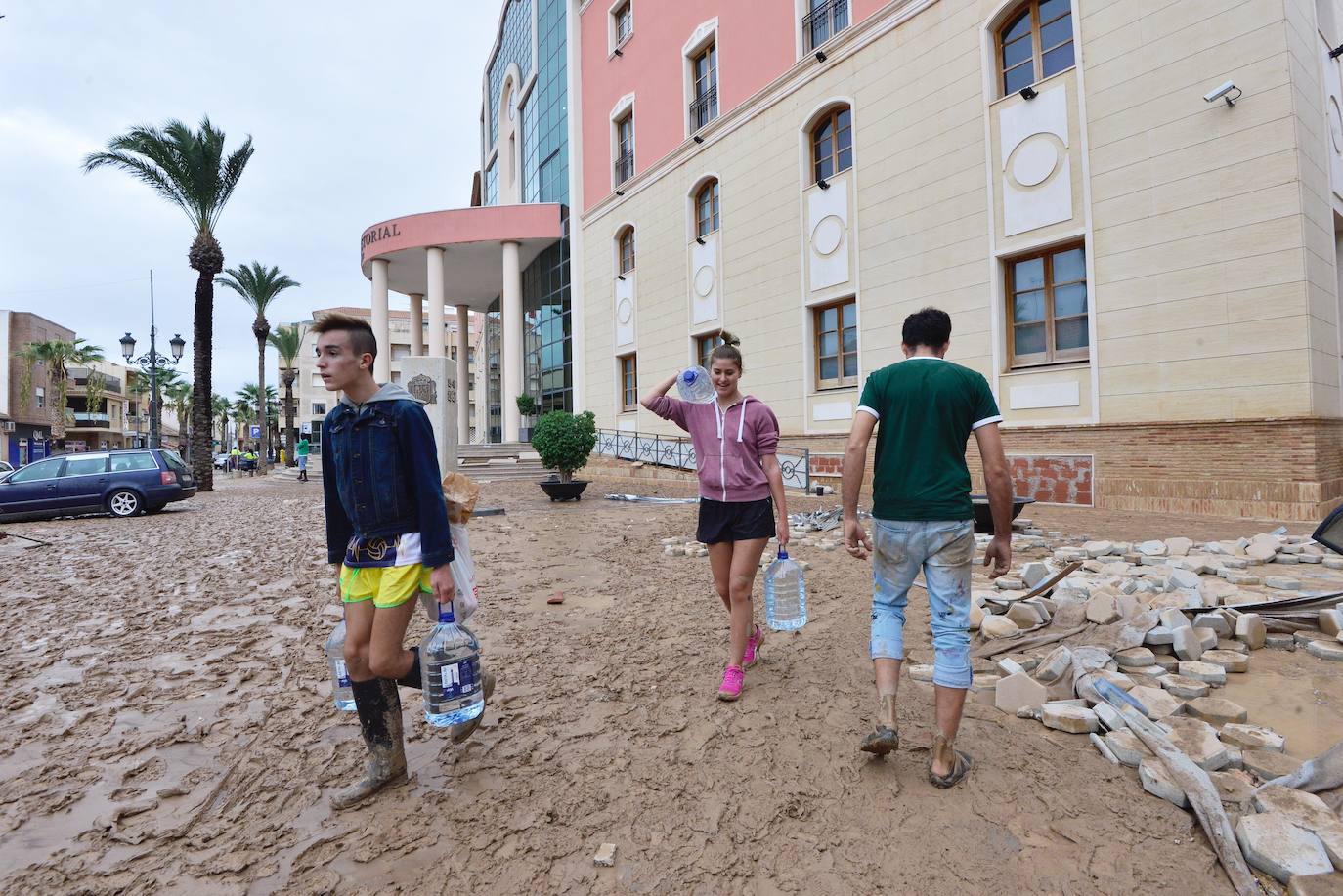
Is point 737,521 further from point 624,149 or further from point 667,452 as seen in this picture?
point 624,149

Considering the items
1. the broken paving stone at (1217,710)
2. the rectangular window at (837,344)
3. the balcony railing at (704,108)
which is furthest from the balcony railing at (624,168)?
the broken paving stone at (1217,710)

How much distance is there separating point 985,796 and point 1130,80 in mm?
11343

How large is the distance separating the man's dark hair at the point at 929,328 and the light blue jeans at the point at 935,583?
2.52 feet

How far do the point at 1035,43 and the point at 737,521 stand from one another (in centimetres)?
1185

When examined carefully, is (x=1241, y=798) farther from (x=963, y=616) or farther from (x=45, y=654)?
(x=45, y=654)

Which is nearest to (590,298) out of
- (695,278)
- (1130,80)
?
(695,278)

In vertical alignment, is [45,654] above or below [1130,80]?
below

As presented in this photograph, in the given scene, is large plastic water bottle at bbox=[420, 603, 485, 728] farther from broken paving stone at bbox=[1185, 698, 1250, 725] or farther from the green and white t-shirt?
broken paving stone at bbox=[1185, 698, 1250, 725]

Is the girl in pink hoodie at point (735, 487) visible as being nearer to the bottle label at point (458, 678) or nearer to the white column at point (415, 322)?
the bottle label at point (458, 678)

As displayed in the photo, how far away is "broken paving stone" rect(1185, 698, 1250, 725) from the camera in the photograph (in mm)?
2891

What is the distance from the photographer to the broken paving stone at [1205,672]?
332cm

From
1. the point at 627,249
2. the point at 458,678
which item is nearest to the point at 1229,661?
the point at 458,678

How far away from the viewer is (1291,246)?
8328 millimetres

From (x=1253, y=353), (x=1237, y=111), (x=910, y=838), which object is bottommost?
(x=910, y=838)
